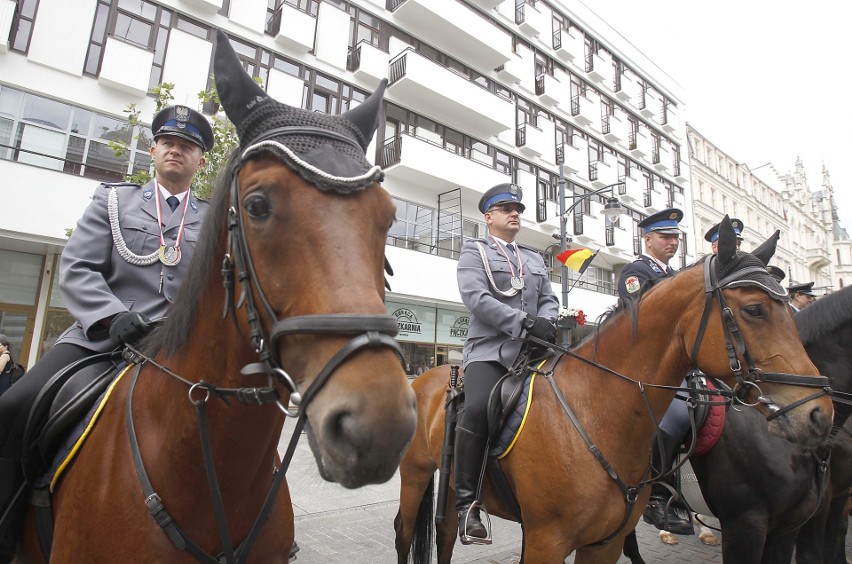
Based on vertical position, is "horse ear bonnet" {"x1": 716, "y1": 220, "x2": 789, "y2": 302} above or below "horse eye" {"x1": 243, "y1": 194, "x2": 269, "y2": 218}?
above

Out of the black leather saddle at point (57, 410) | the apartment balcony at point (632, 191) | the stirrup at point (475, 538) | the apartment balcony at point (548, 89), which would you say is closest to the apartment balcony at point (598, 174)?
the apartment balcony at point (632, 191)

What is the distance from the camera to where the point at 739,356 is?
283cm

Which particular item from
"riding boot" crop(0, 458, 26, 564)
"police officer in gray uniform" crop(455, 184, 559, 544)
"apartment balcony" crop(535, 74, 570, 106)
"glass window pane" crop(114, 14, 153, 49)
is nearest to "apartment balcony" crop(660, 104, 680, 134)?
"apartment balcony" crop(535, 74, 570, 106)

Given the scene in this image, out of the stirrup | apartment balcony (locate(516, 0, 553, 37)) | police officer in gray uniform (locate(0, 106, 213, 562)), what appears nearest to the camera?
police officer in gray uniform (locate(0, 106, 213, 562))

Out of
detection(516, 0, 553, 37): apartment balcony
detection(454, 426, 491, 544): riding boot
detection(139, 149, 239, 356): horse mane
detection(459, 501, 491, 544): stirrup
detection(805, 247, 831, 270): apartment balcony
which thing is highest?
detection(516, 0, 553, 37): apartment balcony

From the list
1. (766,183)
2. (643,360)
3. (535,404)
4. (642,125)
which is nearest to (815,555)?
(643,360)

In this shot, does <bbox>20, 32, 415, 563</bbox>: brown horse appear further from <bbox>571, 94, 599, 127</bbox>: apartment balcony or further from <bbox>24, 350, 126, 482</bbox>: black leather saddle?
<bbox>571, 94, 599, 127</bbox>: apartment balcony

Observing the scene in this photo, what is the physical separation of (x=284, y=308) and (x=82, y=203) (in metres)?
13.1

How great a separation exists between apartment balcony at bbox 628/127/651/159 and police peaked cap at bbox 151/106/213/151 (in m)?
31.1

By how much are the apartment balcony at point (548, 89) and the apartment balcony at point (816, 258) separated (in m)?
45.4

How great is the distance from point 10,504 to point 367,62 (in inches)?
701

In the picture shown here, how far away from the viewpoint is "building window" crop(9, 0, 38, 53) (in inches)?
451

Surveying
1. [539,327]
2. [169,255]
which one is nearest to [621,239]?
[539,327]

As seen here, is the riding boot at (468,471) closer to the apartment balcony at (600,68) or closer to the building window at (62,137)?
the building window at (62,137)
